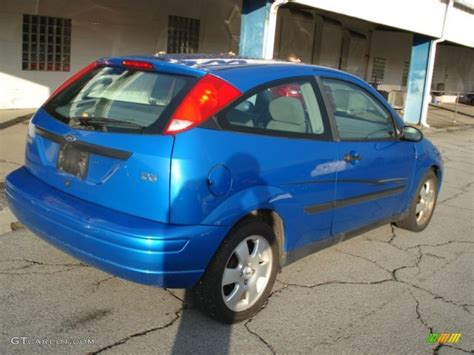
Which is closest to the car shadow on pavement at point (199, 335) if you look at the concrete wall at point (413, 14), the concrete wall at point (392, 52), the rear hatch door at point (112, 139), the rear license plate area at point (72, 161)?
the rear hatch door at point (112, 139)

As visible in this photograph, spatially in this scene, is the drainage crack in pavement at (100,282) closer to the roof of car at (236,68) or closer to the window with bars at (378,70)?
the roof of car at (236,68)

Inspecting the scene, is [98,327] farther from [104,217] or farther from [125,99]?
[125,99]

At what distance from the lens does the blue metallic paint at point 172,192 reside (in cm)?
301

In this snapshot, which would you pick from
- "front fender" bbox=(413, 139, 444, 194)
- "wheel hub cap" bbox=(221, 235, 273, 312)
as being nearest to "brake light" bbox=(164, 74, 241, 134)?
"wheel hub cap" bbox=(221, 235, 273, 312)

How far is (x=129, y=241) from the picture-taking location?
2967 millimetres

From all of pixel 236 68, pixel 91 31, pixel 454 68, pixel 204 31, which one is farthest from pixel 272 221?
pixel 454 68

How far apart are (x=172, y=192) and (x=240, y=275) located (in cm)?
80

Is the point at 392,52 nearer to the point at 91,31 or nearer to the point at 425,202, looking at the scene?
the point at 91,31

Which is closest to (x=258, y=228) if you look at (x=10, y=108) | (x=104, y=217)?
(x=104, y=217)

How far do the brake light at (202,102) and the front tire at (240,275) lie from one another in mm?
708

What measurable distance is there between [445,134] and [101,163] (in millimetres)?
→ 13875

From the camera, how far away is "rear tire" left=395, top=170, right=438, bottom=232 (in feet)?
→ 18.1

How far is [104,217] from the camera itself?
123 inches

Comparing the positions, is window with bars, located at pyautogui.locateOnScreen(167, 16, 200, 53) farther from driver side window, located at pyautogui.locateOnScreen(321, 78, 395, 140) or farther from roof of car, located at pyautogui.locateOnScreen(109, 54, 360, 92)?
roof of car, located at pyautogui.locateOnScreen(109, 54, 360, 92)
